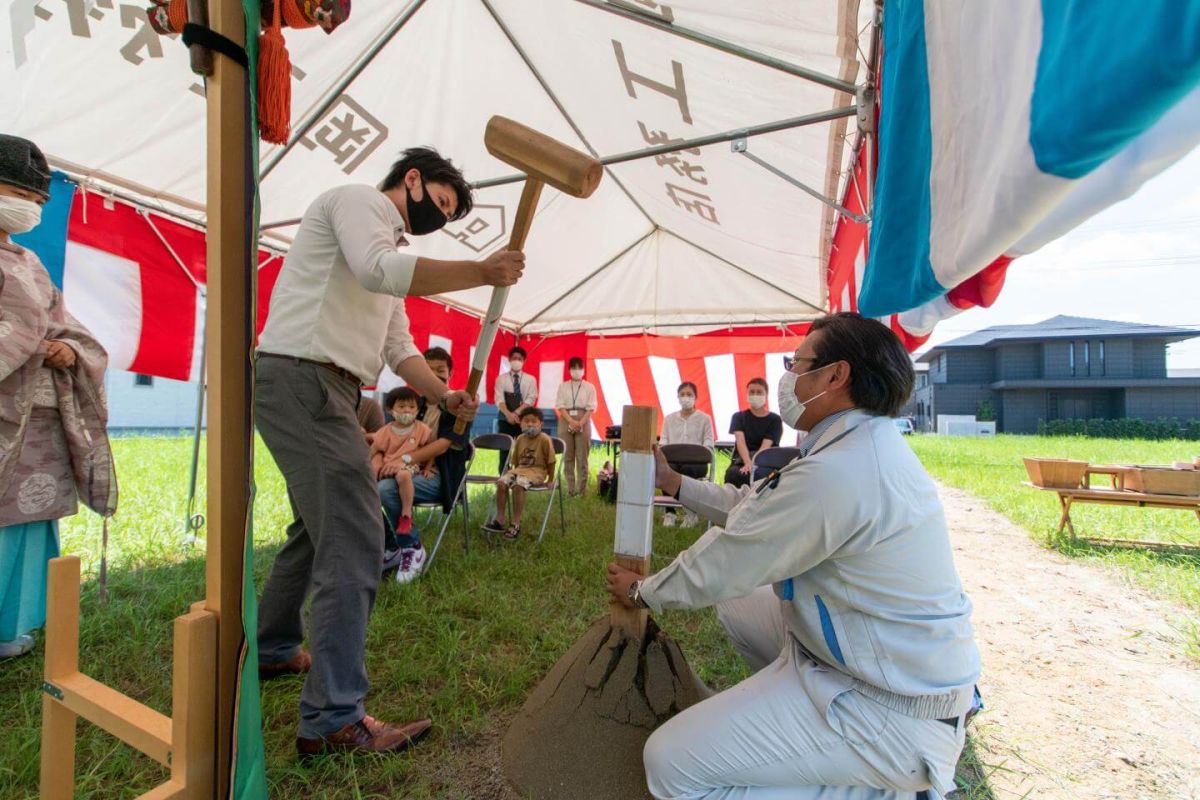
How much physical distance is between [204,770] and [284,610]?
108 centimetres

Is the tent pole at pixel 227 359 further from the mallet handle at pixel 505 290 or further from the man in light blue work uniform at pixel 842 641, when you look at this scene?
the man in light blue work uniform at pixel 842 641

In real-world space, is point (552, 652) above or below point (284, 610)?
below

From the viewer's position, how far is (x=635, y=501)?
1.64m

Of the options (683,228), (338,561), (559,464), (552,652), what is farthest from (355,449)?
(683,228)

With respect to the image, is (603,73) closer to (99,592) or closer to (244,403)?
(244,403)

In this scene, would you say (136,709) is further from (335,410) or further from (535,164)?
(535,164)

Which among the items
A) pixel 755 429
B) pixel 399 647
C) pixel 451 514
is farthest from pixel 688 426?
pixel 399 647

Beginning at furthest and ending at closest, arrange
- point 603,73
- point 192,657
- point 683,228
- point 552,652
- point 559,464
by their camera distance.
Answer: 1. point 683,228
2. point 559,464
3. point 603,73
4. point 552,652
5. point 192,657

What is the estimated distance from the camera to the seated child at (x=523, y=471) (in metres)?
4.54

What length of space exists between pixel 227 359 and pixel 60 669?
2.63 feet

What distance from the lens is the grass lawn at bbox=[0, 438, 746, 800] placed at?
5.34 feet

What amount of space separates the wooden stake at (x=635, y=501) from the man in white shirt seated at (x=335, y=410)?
58 cm

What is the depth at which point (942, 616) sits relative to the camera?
4.14ft

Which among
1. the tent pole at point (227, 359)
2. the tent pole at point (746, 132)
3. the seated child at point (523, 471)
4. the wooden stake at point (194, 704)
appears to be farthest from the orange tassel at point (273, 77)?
the seated child at point (523, 471)
